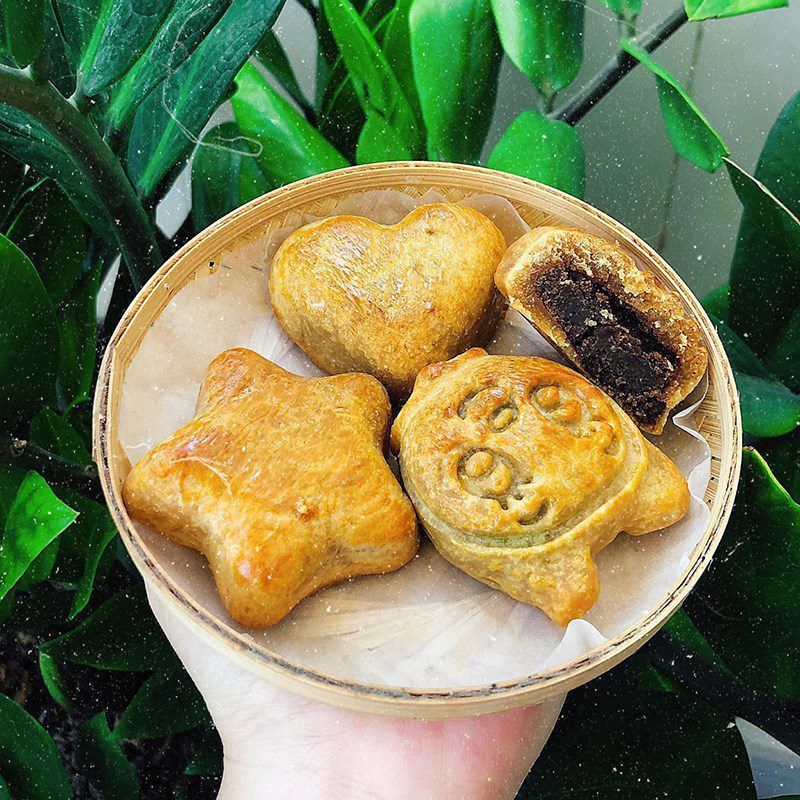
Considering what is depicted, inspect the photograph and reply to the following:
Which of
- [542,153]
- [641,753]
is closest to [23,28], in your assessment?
[542,153]

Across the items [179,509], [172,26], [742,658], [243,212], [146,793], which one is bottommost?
[146,793]

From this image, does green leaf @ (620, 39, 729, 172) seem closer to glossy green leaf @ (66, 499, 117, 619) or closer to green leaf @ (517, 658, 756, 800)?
green leaf @ (517, 658, 756, 800)

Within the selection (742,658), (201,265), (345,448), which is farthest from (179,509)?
(742,658)

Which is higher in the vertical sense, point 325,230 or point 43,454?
point 325,230

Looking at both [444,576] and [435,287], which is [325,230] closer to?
[435,287]

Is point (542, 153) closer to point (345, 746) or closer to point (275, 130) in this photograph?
point (275, 130)

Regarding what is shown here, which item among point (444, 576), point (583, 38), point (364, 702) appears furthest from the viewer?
point (583, 38)

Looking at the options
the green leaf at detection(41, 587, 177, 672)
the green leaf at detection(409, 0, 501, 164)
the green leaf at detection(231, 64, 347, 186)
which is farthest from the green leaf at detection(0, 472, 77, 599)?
the green leaf at detection(409, 0, 501, 164)
